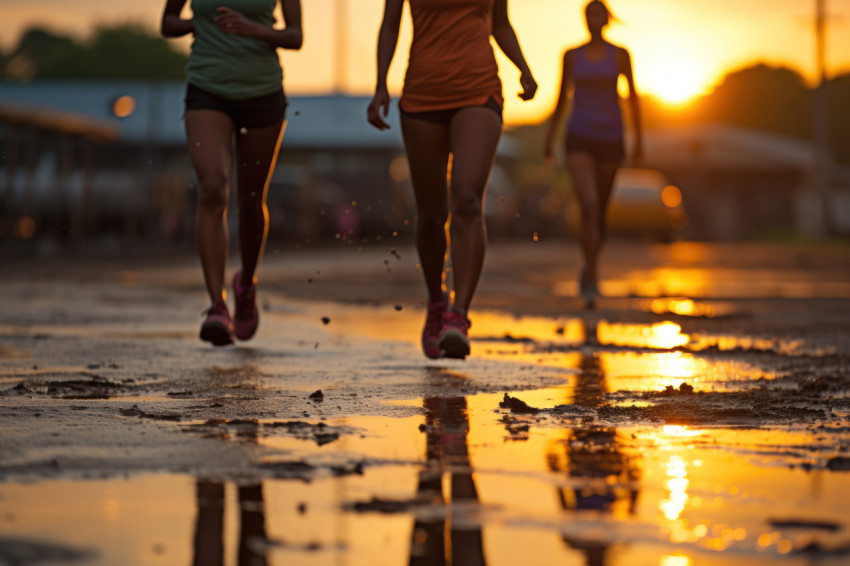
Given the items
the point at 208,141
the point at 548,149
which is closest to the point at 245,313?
the point at 208,141

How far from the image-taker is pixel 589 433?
15.3 ft

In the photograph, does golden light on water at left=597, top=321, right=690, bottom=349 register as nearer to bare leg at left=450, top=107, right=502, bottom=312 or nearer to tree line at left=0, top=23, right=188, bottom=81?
bare leg at left=450, top=107, right=502, bottom=312

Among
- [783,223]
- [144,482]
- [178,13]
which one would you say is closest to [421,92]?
[178,13]

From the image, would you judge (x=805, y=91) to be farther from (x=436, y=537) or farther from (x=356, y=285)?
(x=436, y=537)

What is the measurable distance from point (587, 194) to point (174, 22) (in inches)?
156

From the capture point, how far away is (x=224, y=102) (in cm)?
739

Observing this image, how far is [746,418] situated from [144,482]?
6.89 ft

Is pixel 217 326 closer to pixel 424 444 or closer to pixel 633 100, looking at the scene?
pixel 424 444

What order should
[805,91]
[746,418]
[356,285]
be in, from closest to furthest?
[746,418] → [356,285] → [805,91]

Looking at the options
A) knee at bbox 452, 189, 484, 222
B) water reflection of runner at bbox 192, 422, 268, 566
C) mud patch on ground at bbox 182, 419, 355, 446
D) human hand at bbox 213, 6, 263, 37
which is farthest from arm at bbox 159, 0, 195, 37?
water reflection of runner at bbox 192, 422, 268, 566

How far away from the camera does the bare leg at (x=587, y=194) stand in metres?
10.7

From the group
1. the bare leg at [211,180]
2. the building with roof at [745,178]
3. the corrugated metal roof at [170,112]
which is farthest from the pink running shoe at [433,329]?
the building with roof at [745,178]

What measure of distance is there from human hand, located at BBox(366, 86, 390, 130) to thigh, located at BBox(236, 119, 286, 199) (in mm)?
679

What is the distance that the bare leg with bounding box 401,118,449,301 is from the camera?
23.2 feet
